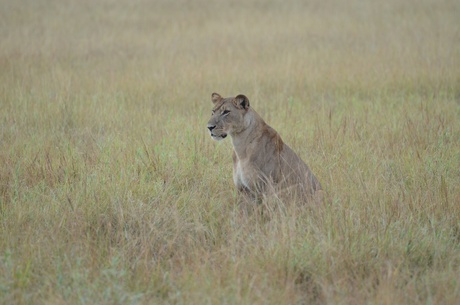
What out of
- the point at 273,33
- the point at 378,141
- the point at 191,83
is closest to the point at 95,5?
the point at 273,33

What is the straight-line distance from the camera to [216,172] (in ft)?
18.8

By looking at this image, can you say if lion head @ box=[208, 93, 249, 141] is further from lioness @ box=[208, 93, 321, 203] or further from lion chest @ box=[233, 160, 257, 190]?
lion chest @ box=[233, 160, 257, 190]

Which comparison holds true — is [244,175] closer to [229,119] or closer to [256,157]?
[256,157]

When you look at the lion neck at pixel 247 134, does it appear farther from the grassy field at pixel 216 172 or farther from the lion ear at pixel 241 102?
the grassy field at pixel 216 172

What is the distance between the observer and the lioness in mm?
4883

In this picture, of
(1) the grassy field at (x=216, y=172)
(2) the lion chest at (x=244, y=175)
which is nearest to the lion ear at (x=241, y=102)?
(2) the lion chest at (x=244, y=175)

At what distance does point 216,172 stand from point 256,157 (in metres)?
0.85

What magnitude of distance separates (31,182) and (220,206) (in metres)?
1.82

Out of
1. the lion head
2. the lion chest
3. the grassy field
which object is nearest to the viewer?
the grassy field

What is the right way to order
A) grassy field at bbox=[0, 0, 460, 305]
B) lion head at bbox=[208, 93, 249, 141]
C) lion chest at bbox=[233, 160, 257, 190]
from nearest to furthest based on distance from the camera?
grassy field at bbox=[0, 0, 460, 305]
lion chest at bbox=[233, 160, 257, 190]
lion head at bbox=[208, 93, 249, 141]

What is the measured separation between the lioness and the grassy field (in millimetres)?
262

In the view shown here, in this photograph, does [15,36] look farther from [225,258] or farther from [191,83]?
[225,258]

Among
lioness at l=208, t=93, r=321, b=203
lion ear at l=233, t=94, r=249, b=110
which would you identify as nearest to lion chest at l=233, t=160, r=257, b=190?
lioness at l=208, t=93, r=321, b=203

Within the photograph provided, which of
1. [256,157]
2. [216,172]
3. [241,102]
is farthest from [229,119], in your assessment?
[216,172]
